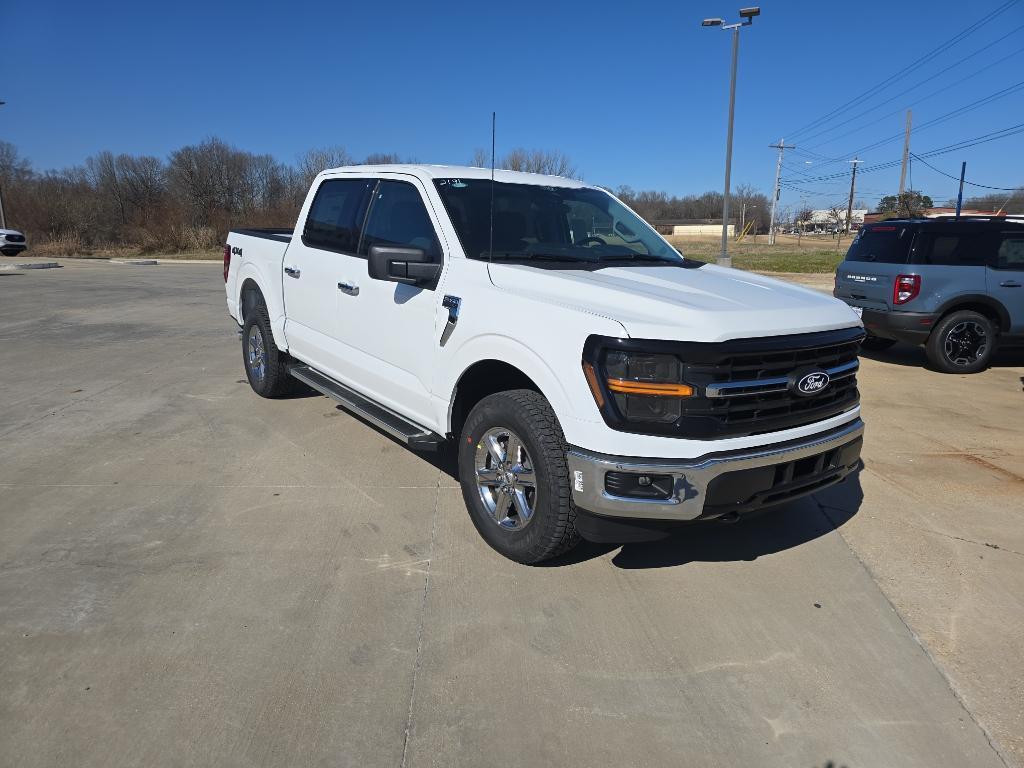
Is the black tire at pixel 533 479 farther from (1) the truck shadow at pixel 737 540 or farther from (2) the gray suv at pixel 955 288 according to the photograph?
(2) the gray suv at pixel 955 288

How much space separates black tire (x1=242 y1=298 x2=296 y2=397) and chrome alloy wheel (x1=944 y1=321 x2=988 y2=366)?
7.55 m

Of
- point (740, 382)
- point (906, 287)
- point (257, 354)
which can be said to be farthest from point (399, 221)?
point (906, 287)

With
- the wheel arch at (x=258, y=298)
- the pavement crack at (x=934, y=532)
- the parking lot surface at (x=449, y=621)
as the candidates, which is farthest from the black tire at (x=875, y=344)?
the wheel arch at (x=258, y=298)

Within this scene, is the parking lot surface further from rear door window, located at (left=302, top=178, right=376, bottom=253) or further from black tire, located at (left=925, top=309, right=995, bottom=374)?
black tire, located at (left=925, top=309, right=995, bottom=374)

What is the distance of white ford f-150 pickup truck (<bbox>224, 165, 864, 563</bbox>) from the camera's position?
3102 mm

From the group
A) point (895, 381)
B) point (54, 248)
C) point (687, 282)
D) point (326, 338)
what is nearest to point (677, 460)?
point (687, 282)

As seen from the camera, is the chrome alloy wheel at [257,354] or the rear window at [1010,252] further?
the rear window at [1010,252]

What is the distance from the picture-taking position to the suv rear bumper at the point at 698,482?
307 cm

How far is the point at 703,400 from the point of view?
10.2 ft

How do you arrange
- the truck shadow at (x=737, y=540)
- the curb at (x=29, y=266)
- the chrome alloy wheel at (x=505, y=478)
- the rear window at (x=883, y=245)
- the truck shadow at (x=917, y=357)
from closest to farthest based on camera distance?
the chrome alloy wheel at (x=505, y=478) → the truck shadow at (x=737, y=540) → the rear window at (x=883, y=245) → the truck shadow at (x=917, y=357) → the curb at (x=29, y=266)

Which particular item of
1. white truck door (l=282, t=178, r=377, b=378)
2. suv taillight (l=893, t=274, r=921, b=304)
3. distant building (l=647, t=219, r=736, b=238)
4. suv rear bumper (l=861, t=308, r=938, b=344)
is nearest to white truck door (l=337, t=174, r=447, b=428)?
white truck door (l=282, t=178, r=377, b=378)

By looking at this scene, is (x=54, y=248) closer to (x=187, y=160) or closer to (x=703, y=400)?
(x=187, y=160)

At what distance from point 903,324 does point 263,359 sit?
724 cm

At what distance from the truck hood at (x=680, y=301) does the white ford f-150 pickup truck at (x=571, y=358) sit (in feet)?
0.04
